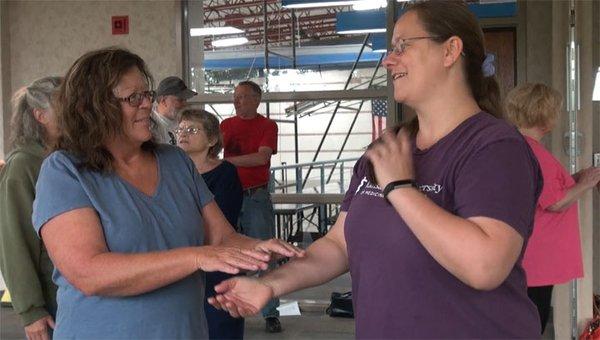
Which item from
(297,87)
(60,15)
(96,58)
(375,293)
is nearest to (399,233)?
(375,293)

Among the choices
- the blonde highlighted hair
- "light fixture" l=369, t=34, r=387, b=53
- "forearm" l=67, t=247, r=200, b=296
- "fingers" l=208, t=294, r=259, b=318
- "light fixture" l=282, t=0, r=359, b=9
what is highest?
"light fixture" l=282, t=0, r=359, b=9

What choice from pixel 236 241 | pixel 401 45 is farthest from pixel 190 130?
pixel 401 45

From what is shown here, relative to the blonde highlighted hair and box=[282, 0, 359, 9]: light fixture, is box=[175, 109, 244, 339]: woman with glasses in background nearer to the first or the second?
the blonde highlighted hair

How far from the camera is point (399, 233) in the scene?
4.57 ft

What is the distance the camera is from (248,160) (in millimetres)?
4566

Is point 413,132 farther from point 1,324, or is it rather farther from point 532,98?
point 1,324

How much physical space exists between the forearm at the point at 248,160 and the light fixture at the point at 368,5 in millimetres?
1392

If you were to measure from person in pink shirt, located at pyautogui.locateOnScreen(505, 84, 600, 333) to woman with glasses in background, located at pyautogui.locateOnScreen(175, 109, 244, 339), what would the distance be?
3.85 ft

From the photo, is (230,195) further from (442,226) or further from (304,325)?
Answer: (304,325)

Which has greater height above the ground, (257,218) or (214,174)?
(214,174)

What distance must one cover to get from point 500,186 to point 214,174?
1895 millimetres

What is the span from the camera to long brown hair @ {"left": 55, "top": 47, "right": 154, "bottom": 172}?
1746 mm

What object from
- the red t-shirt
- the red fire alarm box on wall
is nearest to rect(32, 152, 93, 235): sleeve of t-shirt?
the red t-shirt

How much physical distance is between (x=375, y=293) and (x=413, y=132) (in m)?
0.37
